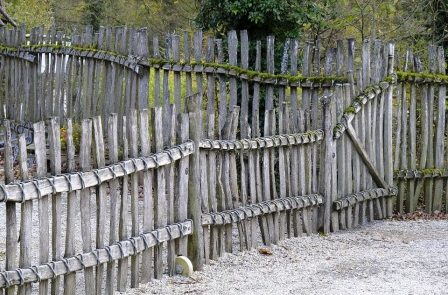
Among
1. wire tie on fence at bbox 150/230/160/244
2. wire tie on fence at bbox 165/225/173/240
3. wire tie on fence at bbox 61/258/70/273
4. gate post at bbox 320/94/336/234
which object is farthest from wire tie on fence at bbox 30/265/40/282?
gate post at bbox 320/94/336/234

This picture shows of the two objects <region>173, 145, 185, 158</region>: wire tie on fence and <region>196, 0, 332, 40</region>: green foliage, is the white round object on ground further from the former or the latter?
<region>196, 0, 332, 40</region>: green foliage

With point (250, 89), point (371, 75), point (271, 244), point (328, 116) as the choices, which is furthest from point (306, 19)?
point (271, 244)

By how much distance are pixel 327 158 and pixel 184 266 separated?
227 centimetres

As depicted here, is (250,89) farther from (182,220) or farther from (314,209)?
(182,220)

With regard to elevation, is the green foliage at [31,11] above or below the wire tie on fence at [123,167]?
above

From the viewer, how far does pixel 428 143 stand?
9.50 metres

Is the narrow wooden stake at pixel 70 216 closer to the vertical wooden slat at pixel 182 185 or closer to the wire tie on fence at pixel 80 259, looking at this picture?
the wire tie on fence at pixel 80 259

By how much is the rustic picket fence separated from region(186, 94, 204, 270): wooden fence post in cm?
1

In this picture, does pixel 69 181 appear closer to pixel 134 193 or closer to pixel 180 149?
pixel 134 193

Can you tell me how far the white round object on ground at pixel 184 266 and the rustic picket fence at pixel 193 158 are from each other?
75mm

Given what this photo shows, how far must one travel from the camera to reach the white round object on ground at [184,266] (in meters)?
6.38

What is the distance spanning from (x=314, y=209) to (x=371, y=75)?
1784mm

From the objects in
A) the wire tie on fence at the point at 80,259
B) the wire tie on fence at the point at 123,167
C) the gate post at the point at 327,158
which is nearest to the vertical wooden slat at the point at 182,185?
the wire tie on fence at the point at 123,167

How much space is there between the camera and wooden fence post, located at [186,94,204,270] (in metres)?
6.44
